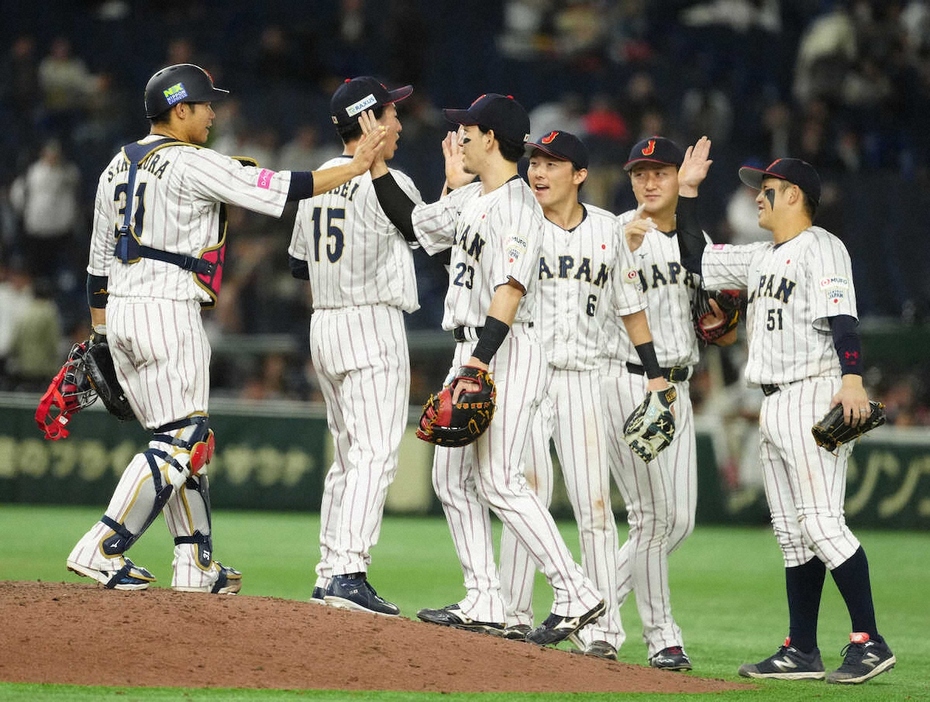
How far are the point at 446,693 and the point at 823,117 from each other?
47.7 feet

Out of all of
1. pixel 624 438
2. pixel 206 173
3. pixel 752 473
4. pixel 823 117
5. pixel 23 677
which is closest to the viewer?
pixel 23 677

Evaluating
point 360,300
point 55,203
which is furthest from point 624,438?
point 55,203

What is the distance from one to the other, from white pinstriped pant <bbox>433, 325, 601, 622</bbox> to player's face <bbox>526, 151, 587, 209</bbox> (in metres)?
0.79

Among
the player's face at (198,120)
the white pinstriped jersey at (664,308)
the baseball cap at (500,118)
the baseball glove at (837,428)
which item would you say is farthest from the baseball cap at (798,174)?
the player's face at (198,120)

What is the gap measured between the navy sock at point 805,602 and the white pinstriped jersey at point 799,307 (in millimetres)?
874

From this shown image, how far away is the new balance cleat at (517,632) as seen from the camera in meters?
6.23

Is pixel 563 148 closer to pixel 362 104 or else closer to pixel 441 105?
pixel 362 104

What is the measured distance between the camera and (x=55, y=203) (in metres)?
15.2

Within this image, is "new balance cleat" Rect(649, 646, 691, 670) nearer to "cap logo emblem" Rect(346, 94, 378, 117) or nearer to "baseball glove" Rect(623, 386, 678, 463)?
"baseball glove" Rect(623, 386, 678, 463)

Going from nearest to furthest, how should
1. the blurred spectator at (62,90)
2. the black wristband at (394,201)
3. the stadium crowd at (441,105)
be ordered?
A: 1. the black wristband at (394,201)
2. the stadium crowd at (441,105)
3. the blurred spectator at (62,90)

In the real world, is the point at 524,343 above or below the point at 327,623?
above

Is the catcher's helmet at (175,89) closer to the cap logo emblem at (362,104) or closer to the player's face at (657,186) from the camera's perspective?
the cap logo emblem at (362,104)

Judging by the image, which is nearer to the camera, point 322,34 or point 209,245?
point 209,245

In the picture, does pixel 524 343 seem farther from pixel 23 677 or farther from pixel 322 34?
pixel 322 34
